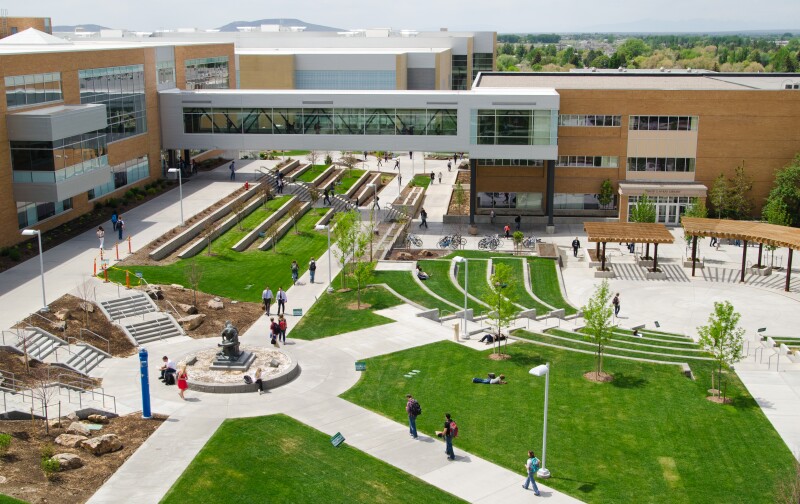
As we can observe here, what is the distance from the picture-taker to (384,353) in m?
40.4

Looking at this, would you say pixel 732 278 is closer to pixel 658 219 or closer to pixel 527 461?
pixel 658 219

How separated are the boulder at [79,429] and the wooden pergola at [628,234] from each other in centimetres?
3604

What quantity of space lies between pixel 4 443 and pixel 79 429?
3.45 m

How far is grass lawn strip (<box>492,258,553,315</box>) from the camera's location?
164ft

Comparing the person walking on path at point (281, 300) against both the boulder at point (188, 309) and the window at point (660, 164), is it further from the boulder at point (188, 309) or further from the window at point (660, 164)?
the window at point (660, 164)

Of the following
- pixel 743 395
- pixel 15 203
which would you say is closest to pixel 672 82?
pixel 743 395

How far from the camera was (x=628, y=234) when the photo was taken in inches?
2317

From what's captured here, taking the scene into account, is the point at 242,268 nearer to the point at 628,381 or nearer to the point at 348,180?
the point at 628,381

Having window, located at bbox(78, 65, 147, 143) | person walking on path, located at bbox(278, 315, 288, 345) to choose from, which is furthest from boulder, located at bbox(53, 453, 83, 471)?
window, located at bbox(78, 65, 147, 143)

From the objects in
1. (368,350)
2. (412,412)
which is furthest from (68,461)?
(368,350)

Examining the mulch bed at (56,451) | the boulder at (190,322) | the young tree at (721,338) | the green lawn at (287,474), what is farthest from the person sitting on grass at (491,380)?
the boulder at (190,322)

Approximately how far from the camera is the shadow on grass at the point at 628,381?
36688 mm

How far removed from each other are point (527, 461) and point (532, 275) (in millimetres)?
29195

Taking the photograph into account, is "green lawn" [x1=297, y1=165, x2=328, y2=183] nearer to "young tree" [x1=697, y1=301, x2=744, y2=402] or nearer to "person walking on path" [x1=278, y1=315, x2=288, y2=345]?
"person walking on path" [x1=278, y1=315, x2=288, y2=345]
